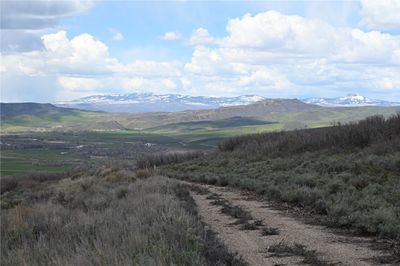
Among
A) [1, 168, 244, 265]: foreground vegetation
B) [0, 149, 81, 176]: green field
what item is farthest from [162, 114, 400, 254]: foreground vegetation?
[0, 149, 81, 176]: green field

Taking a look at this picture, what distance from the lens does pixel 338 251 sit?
8.98 m

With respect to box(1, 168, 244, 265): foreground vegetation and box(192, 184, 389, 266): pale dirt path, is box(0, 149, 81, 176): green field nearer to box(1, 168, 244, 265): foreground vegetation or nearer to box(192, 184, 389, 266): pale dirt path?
box(192, 184, 389, 266): pale dirt path

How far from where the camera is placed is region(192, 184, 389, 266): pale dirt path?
847cm

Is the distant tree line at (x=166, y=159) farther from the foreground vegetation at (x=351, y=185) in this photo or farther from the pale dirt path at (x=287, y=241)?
the pale dirt path at (x=287, y=241)

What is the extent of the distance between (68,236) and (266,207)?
24.3 ft

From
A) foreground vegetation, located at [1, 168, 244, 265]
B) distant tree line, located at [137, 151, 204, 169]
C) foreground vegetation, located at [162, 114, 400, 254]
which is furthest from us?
distant tree line, located at [137, 151, 204, 169]

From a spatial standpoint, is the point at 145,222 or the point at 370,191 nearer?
the point at 145,222

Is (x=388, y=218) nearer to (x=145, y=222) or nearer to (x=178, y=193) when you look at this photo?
(x=145, y=222)

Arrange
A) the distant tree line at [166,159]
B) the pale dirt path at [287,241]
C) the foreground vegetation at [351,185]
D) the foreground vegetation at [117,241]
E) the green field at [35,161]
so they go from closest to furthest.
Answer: the foreground vegetation at [117,241] → the pale dirt path at [287,241] → the foreground vegetation at [351,185] → the distant tree line at [166,159] → the green field at [35,161]

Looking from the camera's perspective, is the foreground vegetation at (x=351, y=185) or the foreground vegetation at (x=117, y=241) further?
the foreground vegetation at (x=351, y=185)

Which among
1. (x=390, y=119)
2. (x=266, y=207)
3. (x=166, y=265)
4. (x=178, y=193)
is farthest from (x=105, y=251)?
(x=390, y=119)

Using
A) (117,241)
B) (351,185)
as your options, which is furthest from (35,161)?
(117,241)

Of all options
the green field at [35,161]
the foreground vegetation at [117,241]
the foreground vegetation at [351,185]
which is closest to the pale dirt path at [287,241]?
the foreground vegetation at [351,185]

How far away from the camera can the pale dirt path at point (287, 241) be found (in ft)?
27.8
